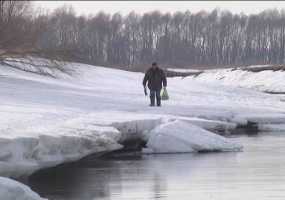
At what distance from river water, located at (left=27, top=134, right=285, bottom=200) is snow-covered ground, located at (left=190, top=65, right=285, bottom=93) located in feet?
125

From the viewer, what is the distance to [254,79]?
65750mm

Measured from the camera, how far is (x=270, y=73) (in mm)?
64688

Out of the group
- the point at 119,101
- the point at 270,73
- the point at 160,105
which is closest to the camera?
the point at 160,105

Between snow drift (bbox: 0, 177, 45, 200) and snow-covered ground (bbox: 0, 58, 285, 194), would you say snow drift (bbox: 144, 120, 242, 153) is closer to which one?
snow-covered ground (bbox: 0, 58, 285, 194)

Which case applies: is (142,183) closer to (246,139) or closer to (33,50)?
(246,139)

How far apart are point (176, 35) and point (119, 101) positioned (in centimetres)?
11494

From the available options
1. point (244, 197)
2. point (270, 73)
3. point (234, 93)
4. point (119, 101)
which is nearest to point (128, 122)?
point (244, 197)

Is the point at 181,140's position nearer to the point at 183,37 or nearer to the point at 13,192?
the point at 13,192

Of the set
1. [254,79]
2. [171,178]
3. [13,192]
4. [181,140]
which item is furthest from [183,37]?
[13,192]

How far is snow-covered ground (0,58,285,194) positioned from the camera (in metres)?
14.0

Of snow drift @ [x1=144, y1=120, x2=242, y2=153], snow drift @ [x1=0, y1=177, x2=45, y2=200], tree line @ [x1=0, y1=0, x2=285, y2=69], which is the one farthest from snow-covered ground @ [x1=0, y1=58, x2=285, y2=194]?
tree line @ [x1=0, y1=0, x2=285, y2=69]

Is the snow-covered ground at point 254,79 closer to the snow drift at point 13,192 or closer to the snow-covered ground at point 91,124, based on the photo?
the snow-covered ground at point 91,124

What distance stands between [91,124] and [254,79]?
48.2m

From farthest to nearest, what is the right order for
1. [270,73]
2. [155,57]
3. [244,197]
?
[155,57], [270,73], [244,197]
